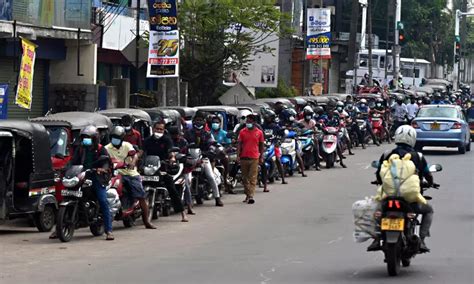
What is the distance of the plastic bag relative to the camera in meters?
12.4

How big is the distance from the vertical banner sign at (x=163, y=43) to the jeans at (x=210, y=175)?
21.8 ft

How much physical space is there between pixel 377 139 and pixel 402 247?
94.9 feet

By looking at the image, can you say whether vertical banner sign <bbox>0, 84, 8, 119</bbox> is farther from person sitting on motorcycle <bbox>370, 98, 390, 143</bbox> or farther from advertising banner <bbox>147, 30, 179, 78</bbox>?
person sitting on motorcycle <bbox>370, 98, 390, 143</bbox>

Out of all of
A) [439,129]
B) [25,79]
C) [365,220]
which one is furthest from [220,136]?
[439,129]

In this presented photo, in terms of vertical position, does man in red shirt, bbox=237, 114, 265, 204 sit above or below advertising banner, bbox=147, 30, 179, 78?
below

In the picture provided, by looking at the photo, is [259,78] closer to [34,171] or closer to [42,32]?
[42,32]

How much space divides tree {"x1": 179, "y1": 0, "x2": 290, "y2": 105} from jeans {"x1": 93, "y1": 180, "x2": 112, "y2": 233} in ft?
74.1

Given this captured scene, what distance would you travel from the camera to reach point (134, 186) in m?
17.4

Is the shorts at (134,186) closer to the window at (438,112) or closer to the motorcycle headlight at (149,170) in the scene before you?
the motorcycle headlight at (149,170)

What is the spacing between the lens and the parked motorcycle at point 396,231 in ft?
39.8

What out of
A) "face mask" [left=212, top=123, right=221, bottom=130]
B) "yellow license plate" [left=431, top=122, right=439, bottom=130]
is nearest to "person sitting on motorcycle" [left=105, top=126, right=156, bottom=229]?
"face mask" [left=212, top=123, right=221, bottom=130]

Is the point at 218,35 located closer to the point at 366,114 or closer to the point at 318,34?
the point at 366,114

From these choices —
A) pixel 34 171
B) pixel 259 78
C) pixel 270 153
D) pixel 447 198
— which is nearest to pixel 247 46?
pixel 259 78

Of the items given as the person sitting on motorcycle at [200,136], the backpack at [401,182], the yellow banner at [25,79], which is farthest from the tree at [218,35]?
the backpack at [401,182]
